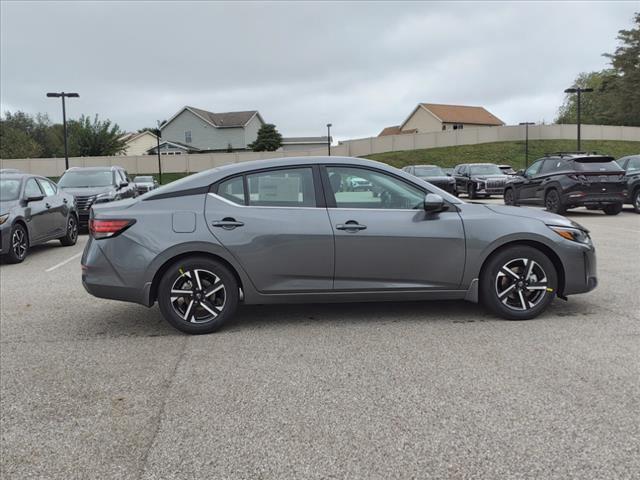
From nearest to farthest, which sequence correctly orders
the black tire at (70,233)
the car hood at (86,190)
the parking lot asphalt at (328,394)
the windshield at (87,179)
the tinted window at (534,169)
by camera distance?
the parking lot asphalt at (328,394), the black tire at (70,233), the car hood at (86,190), the windshield at (87,179), the tinted window at (534,169)

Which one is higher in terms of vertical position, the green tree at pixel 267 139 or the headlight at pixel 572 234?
the green tree at pixel 267 139

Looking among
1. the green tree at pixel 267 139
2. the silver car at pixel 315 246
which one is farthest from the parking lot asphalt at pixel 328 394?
the green tree at pixel 267 139

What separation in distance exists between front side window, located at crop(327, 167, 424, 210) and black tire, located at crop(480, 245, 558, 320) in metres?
0.92

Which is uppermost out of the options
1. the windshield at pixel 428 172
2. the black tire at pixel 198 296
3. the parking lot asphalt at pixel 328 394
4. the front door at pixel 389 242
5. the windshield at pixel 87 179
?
the windshield at pixel 428 172

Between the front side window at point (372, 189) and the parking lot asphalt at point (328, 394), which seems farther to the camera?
the front side window at point (372, 189)

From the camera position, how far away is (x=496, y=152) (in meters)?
51.1

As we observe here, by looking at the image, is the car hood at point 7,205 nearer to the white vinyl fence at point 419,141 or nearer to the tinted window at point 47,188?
the tinted window at point 47,188

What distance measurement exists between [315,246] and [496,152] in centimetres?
4888

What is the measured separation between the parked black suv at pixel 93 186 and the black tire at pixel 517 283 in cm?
1144

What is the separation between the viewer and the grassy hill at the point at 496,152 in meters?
49.5

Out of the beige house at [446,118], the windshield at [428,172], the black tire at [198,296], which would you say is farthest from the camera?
the beige house at [446,118]

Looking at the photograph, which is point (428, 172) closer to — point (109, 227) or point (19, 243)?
point (19, 243)

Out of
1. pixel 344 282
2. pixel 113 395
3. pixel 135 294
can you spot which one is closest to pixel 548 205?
pixel 344 282

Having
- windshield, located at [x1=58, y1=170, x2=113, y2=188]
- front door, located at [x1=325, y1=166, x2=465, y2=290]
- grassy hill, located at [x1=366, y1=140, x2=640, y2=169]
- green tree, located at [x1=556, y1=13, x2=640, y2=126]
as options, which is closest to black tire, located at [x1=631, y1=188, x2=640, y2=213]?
front door, located at [x1=325, y1=166, x2=465, y2=290]
